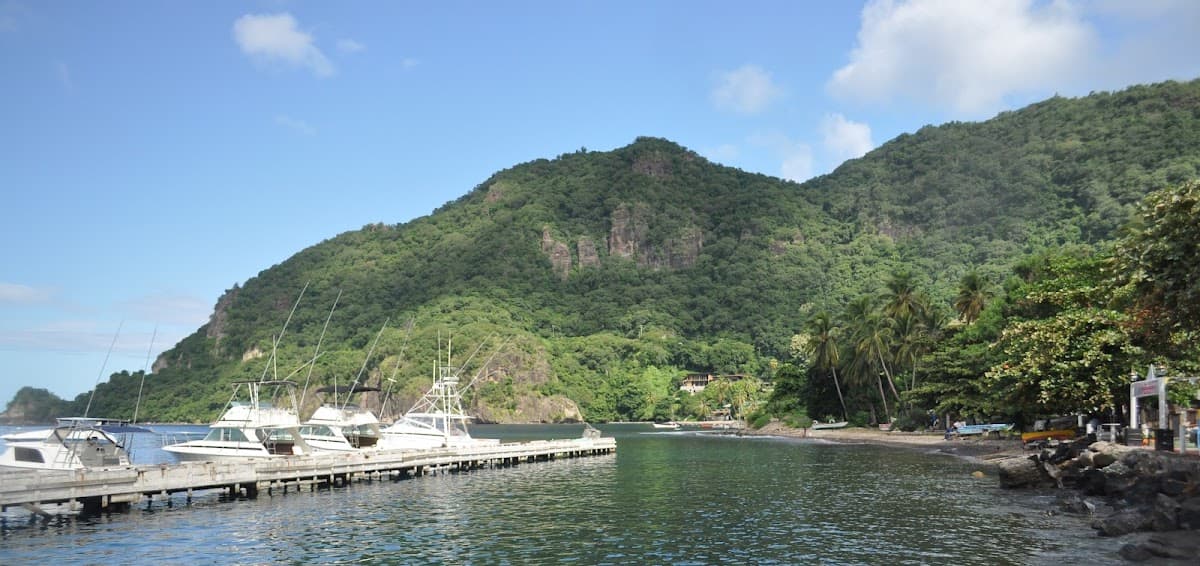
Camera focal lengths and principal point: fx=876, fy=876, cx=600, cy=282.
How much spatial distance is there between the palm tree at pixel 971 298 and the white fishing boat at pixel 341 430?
208 feet

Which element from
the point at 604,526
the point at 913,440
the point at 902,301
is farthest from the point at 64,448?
the point at 902,301

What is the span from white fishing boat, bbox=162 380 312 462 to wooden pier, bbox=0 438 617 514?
3.80 m

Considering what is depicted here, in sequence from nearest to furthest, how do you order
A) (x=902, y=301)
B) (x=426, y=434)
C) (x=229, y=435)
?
1. (x=229, y=435)
2. (x=426, y=434)
3. (x=902, y=301)

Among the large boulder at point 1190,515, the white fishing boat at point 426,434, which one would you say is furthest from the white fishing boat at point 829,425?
the large boulder at point 1190,515

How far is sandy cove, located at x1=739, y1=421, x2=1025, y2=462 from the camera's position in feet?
200

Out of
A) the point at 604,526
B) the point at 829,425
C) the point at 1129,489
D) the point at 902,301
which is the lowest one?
the point at 829,425

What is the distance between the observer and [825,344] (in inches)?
4272

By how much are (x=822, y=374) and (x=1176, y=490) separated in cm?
8717

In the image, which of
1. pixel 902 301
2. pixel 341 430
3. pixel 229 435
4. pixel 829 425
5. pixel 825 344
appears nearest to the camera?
pixel 229 435

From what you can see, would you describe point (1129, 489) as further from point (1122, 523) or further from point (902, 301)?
point (902, 301)

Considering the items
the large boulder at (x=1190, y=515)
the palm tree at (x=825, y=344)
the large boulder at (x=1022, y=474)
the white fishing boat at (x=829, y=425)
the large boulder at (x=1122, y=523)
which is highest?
the palm tree at (x=825, y=344)

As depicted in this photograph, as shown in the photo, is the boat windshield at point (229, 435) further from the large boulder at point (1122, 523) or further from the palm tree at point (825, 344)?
the palm tree at point (825, 344)

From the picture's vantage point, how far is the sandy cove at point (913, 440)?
61.0 meters

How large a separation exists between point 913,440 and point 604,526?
57.4m
